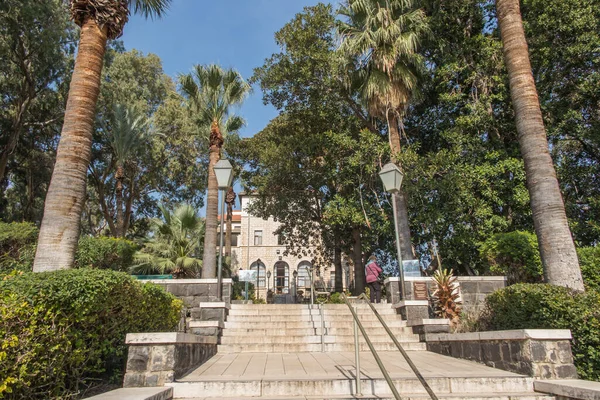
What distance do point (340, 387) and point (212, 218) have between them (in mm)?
8662

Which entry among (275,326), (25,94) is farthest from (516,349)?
(25,94)

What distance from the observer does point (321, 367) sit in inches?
209

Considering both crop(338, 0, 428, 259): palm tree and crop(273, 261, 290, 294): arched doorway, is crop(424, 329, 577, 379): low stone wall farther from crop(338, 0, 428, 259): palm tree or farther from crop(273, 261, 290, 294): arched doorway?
crop(273, 261, 290, 294): arched doorway

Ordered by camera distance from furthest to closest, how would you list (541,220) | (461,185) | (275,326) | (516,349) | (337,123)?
(337,123) → (461,185) → (275,326) → (541,220) → (516,349)

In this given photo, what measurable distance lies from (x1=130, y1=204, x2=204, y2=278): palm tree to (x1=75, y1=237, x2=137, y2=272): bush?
1.31m

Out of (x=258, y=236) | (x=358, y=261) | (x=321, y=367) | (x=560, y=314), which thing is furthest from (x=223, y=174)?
(x=258, y=236)

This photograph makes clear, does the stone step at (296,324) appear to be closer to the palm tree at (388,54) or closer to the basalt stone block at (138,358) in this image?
the palm tree at (388,54)

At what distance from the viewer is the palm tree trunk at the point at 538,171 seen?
636 centimetres

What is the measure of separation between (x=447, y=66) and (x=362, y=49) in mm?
3211

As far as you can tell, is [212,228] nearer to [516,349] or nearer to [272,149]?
[272,149]

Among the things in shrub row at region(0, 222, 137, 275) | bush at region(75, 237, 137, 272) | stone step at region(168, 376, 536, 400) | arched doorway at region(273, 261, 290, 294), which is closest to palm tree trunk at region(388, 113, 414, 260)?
stone step at region(168, 376, 536, 400)

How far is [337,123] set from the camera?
15.7 meters

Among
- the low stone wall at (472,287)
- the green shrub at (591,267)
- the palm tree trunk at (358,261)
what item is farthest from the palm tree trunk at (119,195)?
the green shrub at (591,267)

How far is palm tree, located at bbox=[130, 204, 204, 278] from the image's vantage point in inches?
548
